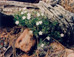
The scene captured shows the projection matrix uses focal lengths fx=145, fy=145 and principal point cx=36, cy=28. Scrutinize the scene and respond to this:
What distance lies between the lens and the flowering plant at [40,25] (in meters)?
4.37

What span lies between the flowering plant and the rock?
0.16 m

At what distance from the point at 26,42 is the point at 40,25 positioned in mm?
662

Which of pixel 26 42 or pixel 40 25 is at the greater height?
pixel 40 25

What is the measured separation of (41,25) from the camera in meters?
4.39

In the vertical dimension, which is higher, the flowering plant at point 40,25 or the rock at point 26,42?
the flowering plant at point 40,25

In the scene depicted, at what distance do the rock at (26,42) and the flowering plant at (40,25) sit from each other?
16 centimetres

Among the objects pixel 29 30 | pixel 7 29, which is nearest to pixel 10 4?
pixel 7 29

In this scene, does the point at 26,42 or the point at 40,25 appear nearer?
the point at 26,42

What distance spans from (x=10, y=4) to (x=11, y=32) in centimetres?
109

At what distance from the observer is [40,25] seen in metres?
4.39

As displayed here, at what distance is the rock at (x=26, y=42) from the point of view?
428 centimetres

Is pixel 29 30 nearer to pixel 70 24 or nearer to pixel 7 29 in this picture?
pixel 7 29

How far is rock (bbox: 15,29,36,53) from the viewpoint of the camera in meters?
4.28

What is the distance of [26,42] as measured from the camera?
429 cm
